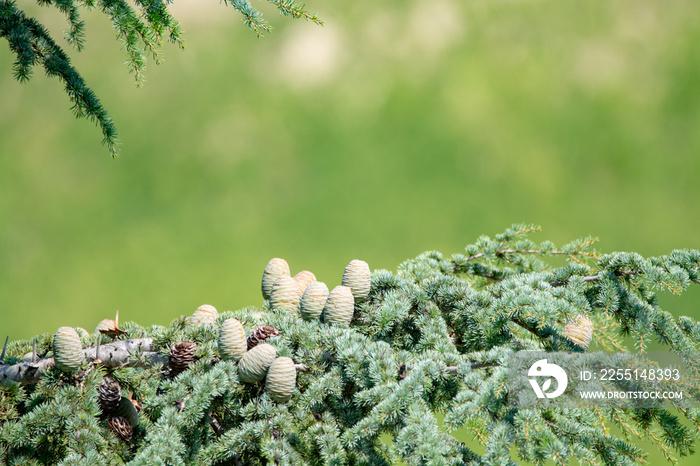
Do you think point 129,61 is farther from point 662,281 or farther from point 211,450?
point 662,281

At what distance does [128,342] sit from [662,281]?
0.89 m

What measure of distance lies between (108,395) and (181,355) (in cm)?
13

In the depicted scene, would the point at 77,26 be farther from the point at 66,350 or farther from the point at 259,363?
the point at 259,363

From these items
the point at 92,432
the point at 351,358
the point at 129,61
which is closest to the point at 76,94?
the point at 129,61

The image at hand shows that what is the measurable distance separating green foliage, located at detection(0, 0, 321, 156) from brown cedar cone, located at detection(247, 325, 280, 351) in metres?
0.47

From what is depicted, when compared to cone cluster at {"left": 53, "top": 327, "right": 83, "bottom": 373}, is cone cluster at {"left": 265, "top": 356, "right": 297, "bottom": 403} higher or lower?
lower

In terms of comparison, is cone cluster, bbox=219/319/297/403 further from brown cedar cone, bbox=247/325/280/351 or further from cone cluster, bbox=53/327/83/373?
cone cluster, bbox=53/327/83/373

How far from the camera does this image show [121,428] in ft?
2.88

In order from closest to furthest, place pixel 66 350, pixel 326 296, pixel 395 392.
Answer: pixel 395 392 → pixel 66 350 → pixel 326 296

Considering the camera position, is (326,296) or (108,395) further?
(326,296)
